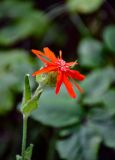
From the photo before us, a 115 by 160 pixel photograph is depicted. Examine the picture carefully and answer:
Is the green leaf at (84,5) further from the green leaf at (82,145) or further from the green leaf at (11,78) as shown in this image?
the green leaf at (82,145)

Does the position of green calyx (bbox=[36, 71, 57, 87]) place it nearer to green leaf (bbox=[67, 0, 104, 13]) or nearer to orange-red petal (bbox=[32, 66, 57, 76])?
orange-red petal (bbox=[32, 66, 57, 76])

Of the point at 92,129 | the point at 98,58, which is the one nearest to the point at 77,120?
the point at 92,129

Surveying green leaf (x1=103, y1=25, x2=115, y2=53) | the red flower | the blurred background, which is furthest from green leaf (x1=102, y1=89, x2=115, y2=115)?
the red flower

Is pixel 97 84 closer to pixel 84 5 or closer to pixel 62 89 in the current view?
pixel 62 89

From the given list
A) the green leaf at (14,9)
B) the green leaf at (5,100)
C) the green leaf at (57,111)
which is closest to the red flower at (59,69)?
the green leaf at (57,111)

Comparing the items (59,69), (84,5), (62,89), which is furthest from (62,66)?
(84,5)
